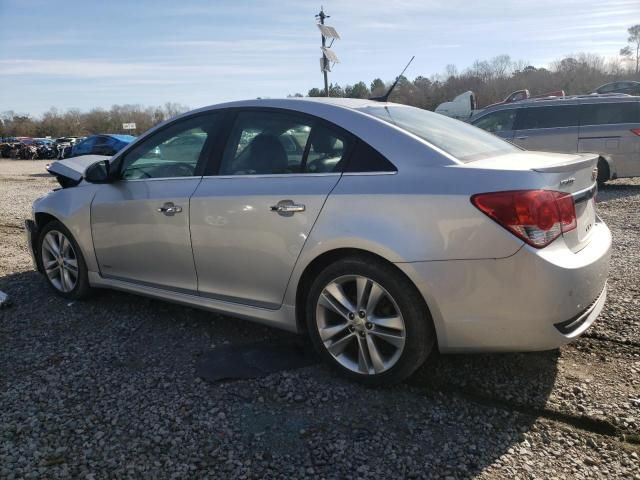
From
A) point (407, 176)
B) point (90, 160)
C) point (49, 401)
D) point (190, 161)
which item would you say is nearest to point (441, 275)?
point (407, 176)

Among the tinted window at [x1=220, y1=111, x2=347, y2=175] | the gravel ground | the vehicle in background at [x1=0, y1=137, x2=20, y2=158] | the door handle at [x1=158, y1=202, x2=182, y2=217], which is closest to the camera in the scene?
the gravel ground

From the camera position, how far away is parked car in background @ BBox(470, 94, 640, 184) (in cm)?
973

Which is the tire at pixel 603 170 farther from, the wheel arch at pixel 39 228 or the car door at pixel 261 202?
the wheel arch at pixel 39 228

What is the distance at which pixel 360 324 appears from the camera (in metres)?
2.88

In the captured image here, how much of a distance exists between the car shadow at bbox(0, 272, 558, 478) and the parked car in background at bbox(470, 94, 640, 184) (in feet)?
26.2

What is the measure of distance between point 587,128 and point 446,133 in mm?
8190

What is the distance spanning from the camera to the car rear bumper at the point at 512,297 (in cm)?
243

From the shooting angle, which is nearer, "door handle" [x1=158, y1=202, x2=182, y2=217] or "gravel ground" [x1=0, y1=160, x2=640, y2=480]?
"gravel ground" [x1=0, y1=160, x2=640, y2=480]

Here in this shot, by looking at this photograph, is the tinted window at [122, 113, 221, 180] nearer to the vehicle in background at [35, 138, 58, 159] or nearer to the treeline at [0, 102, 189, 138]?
the vehicle in background at [35, 138, 58, 159]

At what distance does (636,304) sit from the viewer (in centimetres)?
394

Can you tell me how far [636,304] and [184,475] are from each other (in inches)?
137

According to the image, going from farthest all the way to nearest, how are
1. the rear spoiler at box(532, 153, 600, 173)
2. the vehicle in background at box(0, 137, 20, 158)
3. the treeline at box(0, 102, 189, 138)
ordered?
the treeline at box(0, 102, 189, 138)
the vehicle in background at box(0, 137, 20, 158)
the rear spoiler at box(532, 153, 600, 173)

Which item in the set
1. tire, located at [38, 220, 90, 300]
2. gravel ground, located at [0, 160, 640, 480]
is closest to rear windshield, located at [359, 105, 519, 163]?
gravel ground, located at [0, 160, 640, 480]

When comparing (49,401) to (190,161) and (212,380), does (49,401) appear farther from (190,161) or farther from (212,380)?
(190,161)
